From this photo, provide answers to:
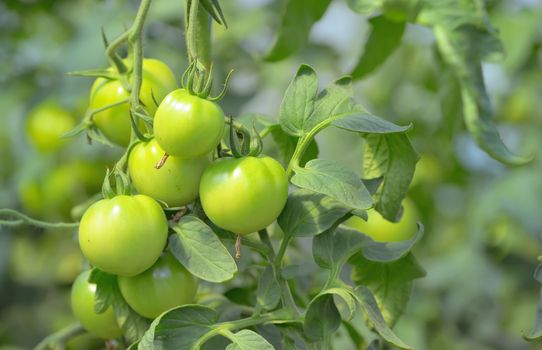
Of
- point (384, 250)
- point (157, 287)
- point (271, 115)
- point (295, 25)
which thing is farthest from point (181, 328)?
point (271, 115)

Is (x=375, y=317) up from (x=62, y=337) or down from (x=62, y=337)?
up

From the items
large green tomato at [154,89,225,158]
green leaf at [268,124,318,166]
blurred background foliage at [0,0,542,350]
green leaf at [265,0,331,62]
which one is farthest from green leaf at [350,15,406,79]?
blurred background foliage at [0,0,542,350]

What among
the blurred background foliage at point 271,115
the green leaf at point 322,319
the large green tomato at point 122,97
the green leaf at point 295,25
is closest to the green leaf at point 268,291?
the green leaf at point 322,319

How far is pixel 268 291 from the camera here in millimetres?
570

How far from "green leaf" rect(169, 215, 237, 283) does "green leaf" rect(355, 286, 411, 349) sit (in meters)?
0.08

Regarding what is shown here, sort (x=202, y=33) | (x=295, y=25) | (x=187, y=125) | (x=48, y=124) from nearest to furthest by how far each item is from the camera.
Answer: (x=187, y=125) → (x=202, y=33) → (x=295, y=25) → (x=48, y=124)

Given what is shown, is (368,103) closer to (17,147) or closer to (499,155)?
(17,147)

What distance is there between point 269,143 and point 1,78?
0.95m

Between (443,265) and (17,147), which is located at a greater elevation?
(17,147)

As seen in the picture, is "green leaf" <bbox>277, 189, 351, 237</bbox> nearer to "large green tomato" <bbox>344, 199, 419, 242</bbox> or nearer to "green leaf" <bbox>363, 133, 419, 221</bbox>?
"green leaf" <bbox>363, 133, 419, 221</bbox>

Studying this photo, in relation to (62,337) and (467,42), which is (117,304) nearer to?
(62,337)

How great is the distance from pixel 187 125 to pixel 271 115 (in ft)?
3.13

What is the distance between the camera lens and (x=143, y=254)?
55 centimetres

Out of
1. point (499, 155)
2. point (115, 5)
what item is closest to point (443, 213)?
point (115, 5)
